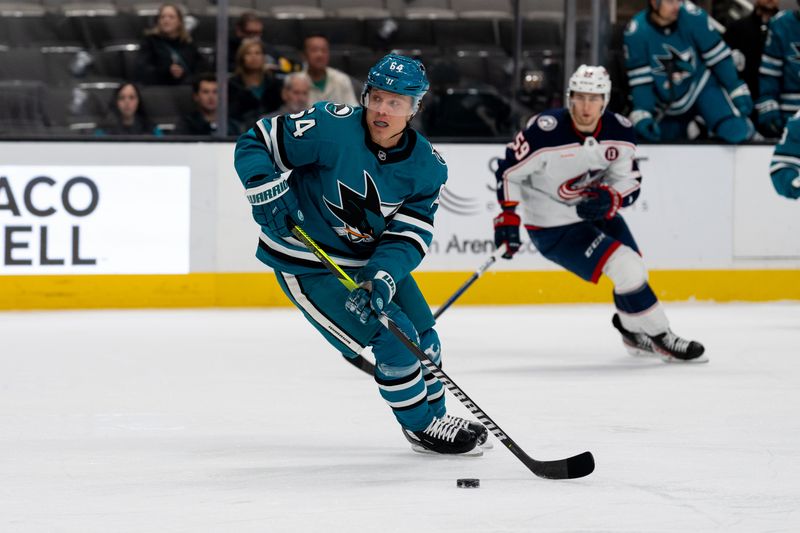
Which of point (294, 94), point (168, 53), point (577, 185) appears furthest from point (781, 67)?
point (168, 53)

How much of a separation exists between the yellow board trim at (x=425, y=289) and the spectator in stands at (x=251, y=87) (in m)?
0.82

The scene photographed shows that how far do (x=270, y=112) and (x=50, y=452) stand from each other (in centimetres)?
394

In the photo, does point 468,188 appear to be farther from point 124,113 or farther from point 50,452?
point 50,452

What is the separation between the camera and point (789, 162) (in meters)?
5.86

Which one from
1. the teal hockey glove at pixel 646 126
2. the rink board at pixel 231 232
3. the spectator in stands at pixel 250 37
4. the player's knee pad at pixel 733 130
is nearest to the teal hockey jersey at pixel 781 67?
the player's knee pad at pixel 733 130

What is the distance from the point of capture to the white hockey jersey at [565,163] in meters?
5.30

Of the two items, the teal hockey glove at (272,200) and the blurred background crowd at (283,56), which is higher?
the blurred background crowd at (283,56)

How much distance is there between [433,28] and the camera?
Answer: 734cm

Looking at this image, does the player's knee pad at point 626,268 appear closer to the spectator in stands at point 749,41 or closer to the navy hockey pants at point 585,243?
the navy hockey pants at point 585,243

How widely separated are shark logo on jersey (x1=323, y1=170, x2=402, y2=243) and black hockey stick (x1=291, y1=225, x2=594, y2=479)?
89 mm

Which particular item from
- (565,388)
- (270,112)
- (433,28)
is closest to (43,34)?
(270,112)

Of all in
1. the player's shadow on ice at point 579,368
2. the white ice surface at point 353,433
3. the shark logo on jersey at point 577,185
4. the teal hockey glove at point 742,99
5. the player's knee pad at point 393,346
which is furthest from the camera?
the teal hockey glove at point 742,99

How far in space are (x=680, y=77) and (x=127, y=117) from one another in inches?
113

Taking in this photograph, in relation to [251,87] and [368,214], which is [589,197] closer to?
[368,214]
